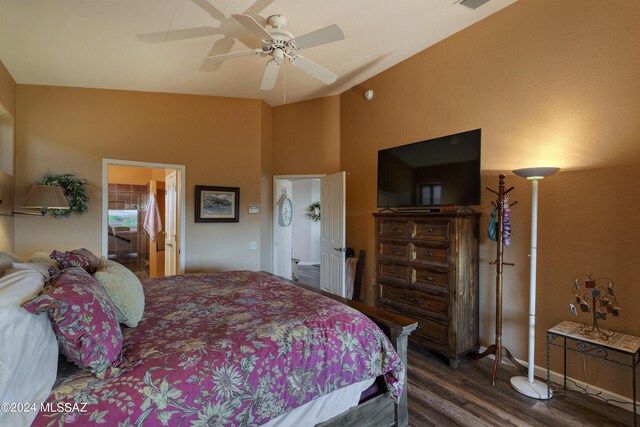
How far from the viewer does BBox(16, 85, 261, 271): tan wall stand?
354cm

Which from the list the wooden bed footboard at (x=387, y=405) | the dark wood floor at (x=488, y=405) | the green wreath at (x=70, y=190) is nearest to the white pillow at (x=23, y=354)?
the wooden bed footboard at (x=387, y=405)

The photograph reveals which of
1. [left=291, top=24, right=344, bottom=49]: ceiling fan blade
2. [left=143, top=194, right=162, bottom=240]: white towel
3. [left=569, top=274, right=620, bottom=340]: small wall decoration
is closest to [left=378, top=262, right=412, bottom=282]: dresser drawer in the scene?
[left=569, top=274, right=620, bottom=340]: small wall decoration

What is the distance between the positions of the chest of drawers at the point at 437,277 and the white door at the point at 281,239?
2070mm

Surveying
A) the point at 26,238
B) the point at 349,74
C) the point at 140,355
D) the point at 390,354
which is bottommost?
the point at 390,354

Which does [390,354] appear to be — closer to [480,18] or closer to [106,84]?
[480,18]

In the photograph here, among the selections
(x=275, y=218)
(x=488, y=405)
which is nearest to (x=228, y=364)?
(x=488, y=405)

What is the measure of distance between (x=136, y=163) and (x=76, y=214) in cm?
91

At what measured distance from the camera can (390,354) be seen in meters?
1.78

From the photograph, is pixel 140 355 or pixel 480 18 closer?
pixel 140 355

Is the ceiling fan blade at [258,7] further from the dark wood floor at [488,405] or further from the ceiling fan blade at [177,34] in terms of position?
the dark wood floor at [488,405]

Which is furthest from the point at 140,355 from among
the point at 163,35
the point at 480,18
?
the point at 480,18

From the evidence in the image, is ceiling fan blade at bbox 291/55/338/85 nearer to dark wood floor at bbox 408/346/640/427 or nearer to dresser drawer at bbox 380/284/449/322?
dresser drawer at bbox 380/284/449/322

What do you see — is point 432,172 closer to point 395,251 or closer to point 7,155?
point 395,251

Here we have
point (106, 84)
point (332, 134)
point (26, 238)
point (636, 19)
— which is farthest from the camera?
point (332, 134)
